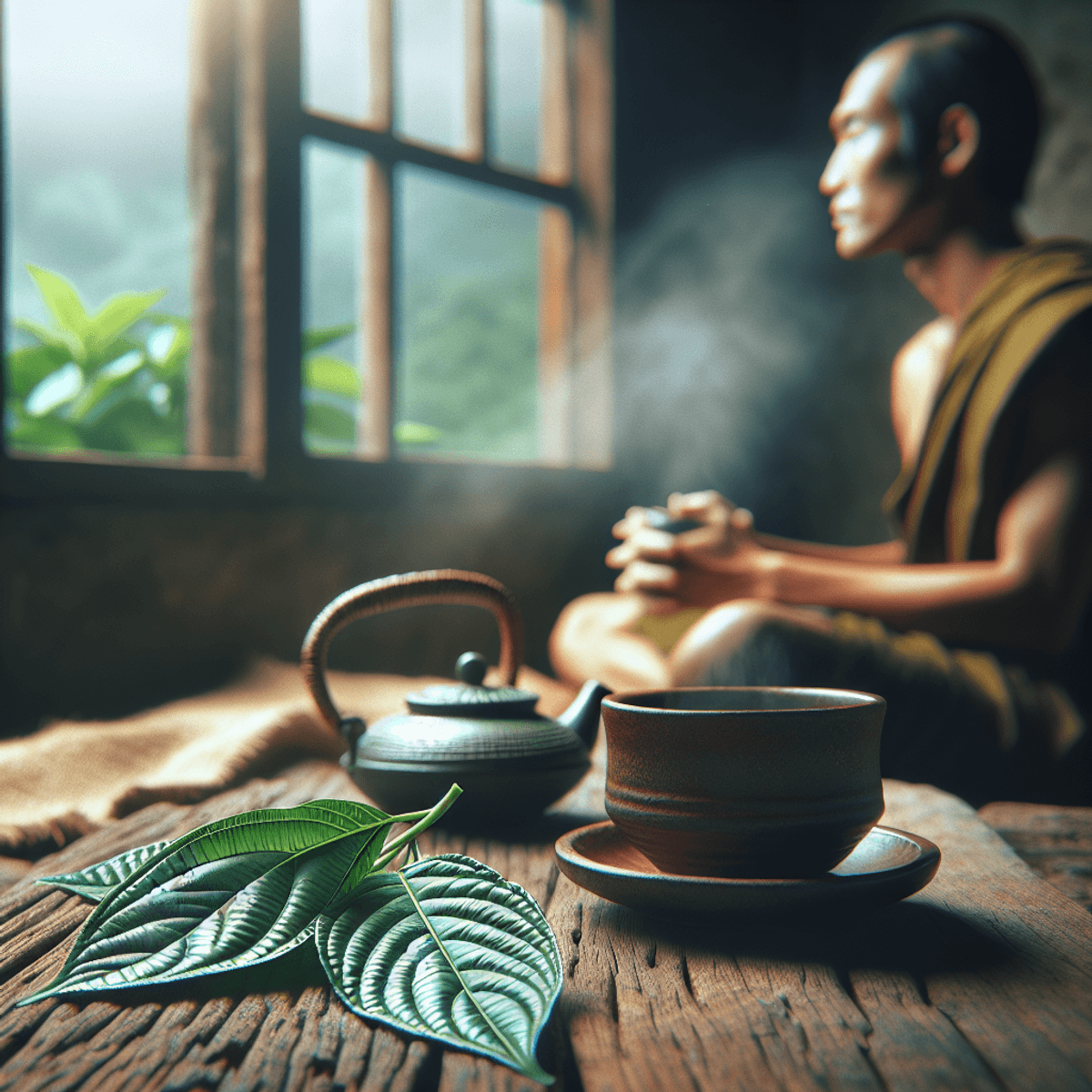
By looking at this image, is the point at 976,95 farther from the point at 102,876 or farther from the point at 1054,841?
the point at 102,876

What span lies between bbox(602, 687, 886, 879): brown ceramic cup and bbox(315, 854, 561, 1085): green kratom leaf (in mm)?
106

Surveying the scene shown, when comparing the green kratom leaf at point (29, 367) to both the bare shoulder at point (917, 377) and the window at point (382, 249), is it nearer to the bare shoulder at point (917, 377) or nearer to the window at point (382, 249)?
the window at point (382, 249)

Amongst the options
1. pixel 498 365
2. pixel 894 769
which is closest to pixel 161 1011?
pixel 894 769

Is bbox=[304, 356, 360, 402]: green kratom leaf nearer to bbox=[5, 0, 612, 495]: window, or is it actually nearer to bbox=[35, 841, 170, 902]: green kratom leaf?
bbox=[5, 0, 612, 495]: window

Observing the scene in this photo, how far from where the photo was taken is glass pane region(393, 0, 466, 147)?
2.20m

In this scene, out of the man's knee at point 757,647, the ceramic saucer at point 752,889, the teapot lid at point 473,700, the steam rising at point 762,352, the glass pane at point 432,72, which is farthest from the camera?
the steam rising at point 762,352

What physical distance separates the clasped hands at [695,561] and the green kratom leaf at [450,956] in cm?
100

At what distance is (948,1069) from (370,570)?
1849mm

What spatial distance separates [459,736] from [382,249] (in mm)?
1547

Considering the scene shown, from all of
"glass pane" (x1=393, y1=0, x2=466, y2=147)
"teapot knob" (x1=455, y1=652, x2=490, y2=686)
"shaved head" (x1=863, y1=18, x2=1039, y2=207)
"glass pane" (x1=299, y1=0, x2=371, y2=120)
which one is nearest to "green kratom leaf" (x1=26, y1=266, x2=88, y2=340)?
"glass pane" (x1=299, y1=0, x2=371, y2=120)

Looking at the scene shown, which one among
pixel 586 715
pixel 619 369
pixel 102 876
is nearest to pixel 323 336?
pixel 619 369

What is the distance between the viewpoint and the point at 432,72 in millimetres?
2242

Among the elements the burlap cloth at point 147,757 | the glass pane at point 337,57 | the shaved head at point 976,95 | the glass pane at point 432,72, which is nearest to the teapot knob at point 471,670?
the burlap cloth at point 147,757

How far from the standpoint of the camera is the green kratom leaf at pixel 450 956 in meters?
0.37
